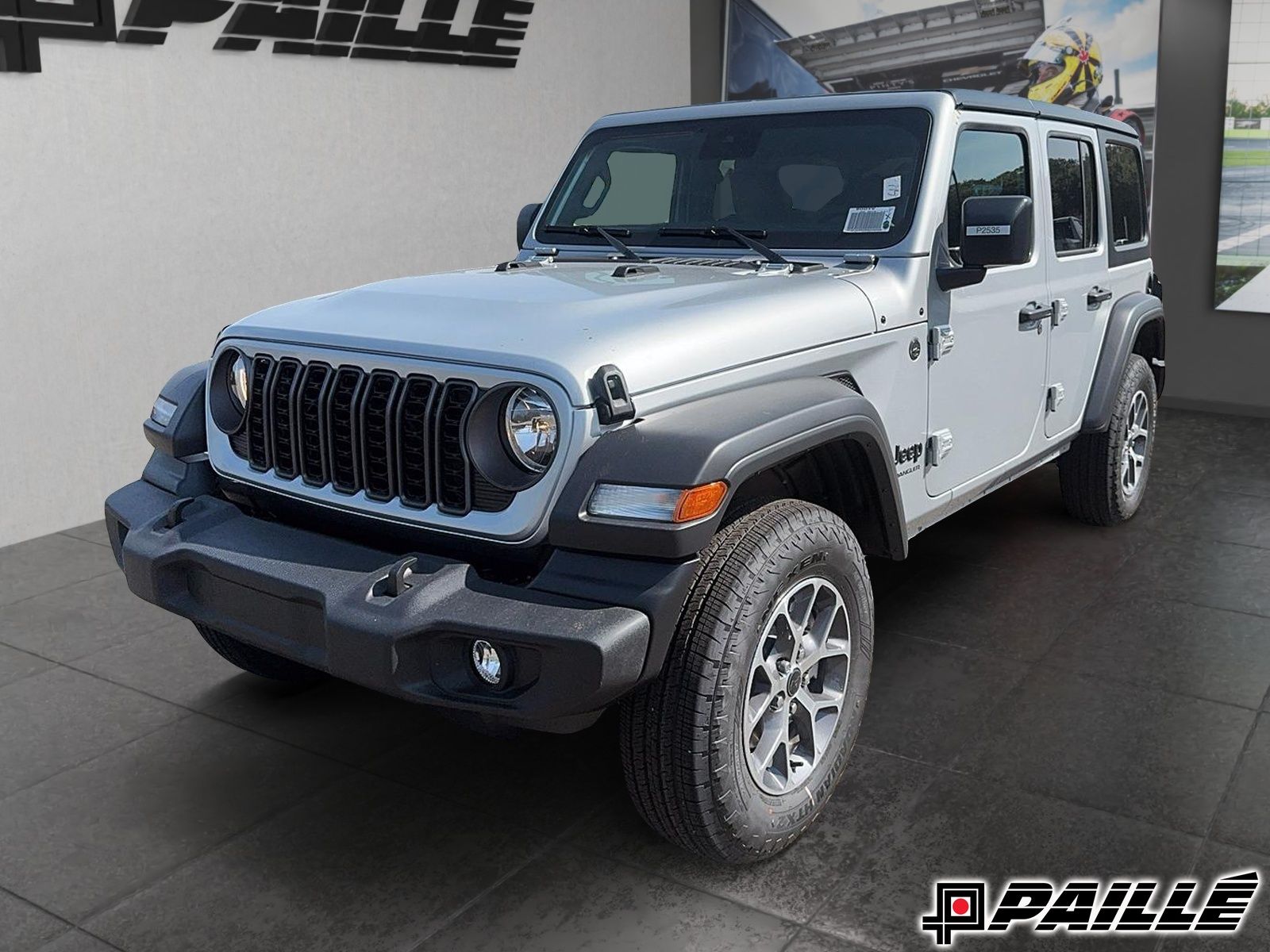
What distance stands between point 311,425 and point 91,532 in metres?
3.31

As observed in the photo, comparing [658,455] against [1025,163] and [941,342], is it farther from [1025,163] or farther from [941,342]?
[1025,163]

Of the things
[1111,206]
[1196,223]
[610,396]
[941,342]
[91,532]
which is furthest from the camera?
[1196,223]

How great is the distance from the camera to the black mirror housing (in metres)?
3.29

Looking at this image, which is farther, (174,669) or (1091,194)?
(1091,194)

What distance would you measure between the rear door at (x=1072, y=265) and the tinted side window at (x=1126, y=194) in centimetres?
19

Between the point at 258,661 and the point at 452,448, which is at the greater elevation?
the point at 452,448

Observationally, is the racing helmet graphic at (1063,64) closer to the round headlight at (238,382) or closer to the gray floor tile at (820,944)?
the round headlight at (238,382)

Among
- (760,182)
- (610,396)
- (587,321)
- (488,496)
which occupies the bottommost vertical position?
(488,496)

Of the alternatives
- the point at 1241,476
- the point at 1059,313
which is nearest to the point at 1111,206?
the point at 1059,313

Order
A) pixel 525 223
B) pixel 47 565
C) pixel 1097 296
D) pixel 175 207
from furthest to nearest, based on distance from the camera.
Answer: pixel 175 207 → pixel 47 565 → pixel 1097 296 → pixel 525 223

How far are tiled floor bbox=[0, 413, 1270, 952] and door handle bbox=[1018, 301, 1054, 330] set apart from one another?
101 cm

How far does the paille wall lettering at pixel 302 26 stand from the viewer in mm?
5168

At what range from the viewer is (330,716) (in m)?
3.55

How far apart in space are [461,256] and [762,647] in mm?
5359
